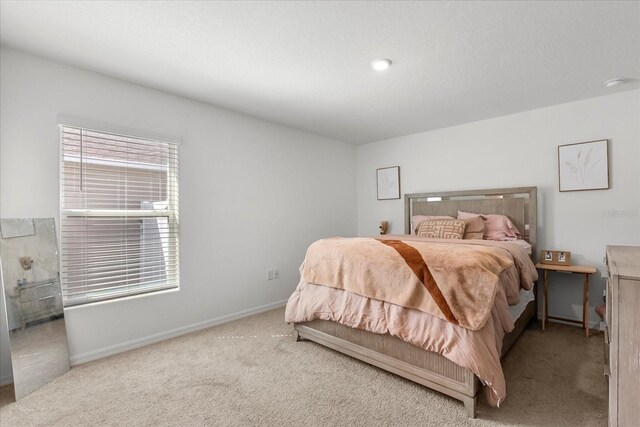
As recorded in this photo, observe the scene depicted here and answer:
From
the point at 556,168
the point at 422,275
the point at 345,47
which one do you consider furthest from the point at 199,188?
the point at 556,168

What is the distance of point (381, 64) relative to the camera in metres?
2.35

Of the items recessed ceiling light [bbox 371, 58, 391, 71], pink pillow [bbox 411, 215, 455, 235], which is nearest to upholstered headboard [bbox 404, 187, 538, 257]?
pink pillow [bbox 411, 215, 455, 235]

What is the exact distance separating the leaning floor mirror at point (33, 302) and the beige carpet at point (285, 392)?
0.43ft

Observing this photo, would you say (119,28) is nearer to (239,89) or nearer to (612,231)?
(239,89)

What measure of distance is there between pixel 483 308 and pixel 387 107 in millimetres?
2381

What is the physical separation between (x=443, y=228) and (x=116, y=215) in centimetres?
330

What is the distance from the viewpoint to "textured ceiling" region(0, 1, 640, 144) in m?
1.75

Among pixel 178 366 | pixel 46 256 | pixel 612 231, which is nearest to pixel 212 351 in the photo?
pixel 178 366

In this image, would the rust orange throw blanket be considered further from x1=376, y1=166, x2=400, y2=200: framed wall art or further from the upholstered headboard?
x1=376, y1=166, x2=400, y2=200: framed wall art

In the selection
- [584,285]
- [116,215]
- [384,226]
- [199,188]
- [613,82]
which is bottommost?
[584,285]

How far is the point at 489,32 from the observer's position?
195 centimetres

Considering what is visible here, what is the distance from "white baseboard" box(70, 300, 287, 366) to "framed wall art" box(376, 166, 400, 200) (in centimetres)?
236

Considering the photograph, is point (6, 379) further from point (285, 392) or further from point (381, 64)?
point (381, 64)

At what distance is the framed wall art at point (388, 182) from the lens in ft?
14.9
